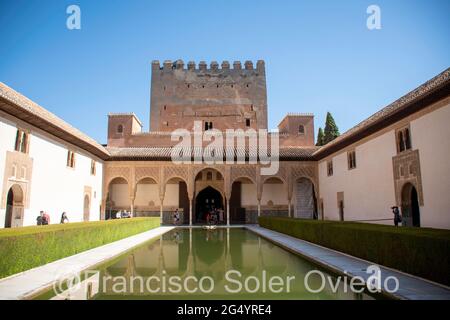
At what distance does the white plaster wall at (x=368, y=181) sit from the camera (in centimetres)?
1200

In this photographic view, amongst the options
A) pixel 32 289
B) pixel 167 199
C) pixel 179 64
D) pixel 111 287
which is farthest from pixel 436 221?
pixel 179 64

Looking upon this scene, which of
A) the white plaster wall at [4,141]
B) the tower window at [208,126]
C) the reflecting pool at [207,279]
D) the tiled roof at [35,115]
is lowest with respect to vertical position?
the reflecting pool at [207,279]

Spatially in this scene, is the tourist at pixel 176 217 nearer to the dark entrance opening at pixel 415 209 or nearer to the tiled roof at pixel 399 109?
the tiled roof at pixel 399 109

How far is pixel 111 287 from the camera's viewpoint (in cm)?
492

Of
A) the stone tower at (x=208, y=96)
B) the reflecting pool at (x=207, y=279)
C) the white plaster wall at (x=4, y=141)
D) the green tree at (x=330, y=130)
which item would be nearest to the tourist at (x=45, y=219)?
the white plaster wall at (x=4, y=141)

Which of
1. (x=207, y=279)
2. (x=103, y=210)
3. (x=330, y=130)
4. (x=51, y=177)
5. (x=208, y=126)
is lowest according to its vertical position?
(x=207, y=279)

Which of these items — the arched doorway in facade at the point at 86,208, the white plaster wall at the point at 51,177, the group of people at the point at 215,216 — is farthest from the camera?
the group of people at the point at 215,216

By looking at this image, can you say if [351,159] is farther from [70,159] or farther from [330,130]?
[330,130]

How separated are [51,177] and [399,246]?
1192 centimetres

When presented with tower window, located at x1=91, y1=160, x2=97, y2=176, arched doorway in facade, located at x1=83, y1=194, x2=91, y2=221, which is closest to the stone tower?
tower window, located at x1=91, y1=160, x2=97, y2=176

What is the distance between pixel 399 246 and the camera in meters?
5.61

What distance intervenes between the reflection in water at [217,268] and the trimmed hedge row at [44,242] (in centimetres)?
117

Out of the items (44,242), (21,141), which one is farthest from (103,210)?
(44,242)
